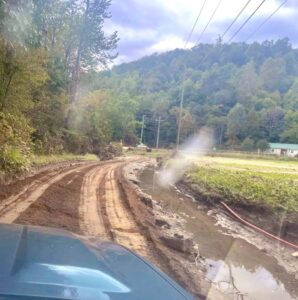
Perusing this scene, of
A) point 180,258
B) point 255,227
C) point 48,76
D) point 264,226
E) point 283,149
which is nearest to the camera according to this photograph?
point 180,258

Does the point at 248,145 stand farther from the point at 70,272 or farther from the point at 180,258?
the point at 70,272

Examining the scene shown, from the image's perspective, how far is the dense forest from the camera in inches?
771

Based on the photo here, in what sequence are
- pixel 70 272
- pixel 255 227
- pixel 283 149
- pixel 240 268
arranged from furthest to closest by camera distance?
1. pixel 283 149
2. pixel 255 227
3. pixel 240 268
4. pixel 70 272

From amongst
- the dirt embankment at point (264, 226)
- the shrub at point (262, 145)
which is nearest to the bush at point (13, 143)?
the dirt embankment at point (264, 226)

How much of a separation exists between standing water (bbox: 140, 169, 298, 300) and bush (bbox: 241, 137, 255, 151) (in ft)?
240

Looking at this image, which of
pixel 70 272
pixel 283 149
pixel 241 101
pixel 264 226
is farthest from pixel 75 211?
pixel 241 101

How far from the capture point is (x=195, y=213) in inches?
667

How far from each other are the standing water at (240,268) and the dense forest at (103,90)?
23.6 ft

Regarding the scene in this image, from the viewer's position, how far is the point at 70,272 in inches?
79.6

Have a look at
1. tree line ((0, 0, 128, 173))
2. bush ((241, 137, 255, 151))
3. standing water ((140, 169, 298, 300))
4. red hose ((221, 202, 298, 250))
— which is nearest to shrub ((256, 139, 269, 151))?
bush ((241, 137, 255, 151))

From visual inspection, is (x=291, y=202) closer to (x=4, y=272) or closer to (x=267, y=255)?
(x=267, y=255)

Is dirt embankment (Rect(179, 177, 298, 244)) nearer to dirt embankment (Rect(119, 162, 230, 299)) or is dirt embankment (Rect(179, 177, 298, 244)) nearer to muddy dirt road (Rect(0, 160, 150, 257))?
dirt embankment (Rect(119, 162, 230, 299))

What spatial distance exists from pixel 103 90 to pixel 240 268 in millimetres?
70008

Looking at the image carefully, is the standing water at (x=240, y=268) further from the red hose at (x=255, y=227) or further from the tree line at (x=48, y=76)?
the tree line at (x=48, y=76)
